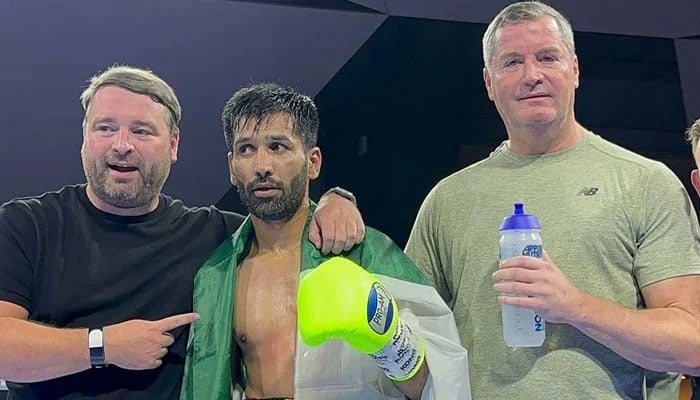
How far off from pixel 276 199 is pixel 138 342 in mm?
378

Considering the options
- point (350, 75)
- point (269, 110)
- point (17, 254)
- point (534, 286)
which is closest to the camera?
point (534, 286)

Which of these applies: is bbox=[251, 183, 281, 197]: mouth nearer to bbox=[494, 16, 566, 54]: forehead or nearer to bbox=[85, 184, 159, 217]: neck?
bbox=[85, 184, 159, 217]: neck

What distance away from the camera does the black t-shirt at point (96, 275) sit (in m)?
1.46

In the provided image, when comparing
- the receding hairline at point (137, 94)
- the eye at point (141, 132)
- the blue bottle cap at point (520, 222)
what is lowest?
the blue bottle cap at point (520, 222)

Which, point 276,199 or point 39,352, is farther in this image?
point 276,199

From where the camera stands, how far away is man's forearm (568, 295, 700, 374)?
1.27 meters

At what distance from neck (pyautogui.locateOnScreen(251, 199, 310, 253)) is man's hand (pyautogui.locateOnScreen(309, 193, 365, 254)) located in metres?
0.09

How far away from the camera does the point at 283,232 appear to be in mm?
1589

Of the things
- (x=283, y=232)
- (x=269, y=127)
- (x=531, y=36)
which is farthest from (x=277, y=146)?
(x=531, y=36)

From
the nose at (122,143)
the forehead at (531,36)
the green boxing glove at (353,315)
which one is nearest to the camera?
the green boxing glove at (353,315)

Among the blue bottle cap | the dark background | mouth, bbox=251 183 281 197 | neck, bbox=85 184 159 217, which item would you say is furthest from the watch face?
the dark background

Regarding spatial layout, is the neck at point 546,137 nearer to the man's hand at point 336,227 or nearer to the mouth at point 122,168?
the man's hand at point 336,227

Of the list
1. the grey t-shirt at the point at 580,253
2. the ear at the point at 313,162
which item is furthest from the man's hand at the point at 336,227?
the grey t-shirt at the point at 580,253

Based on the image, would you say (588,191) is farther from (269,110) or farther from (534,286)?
(269,110)
